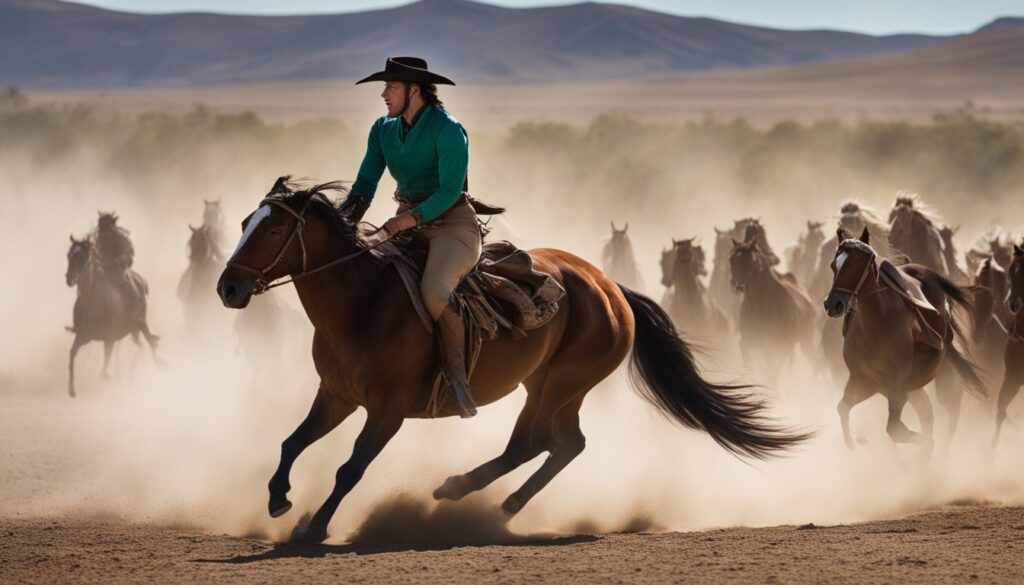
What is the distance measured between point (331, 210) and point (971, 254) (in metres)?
9.24

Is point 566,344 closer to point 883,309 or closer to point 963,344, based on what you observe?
point 883,309

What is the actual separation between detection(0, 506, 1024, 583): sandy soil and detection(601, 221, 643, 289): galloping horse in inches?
457

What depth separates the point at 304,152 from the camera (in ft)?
169

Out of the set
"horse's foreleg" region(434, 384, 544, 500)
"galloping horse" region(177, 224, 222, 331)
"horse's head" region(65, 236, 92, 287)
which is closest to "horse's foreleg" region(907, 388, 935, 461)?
"horse's foreleg" region(434, 384, 544, 500)

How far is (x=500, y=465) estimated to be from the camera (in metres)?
8.05

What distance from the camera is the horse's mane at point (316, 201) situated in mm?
7254

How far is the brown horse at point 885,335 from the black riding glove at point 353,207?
3.64 metres

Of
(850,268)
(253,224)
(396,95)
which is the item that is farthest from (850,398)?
(253,224)

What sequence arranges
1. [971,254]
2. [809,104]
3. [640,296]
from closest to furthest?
[640,296] → [971,254] → [809,104]

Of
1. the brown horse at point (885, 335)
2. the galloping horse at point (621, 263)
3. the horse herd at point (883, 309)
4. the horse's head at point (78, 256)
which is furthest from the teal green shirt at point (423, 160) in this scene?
the galloping horse at point (621, 263)

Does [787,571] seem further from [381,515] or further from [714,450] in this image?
[714,450]

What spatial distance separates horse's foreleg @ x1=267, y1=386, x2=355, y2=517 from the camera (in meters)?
7.23

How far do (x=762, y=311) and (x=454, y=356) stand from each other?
8959mm

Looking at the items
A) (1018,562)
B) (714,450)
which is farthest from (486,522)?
(714,450)
